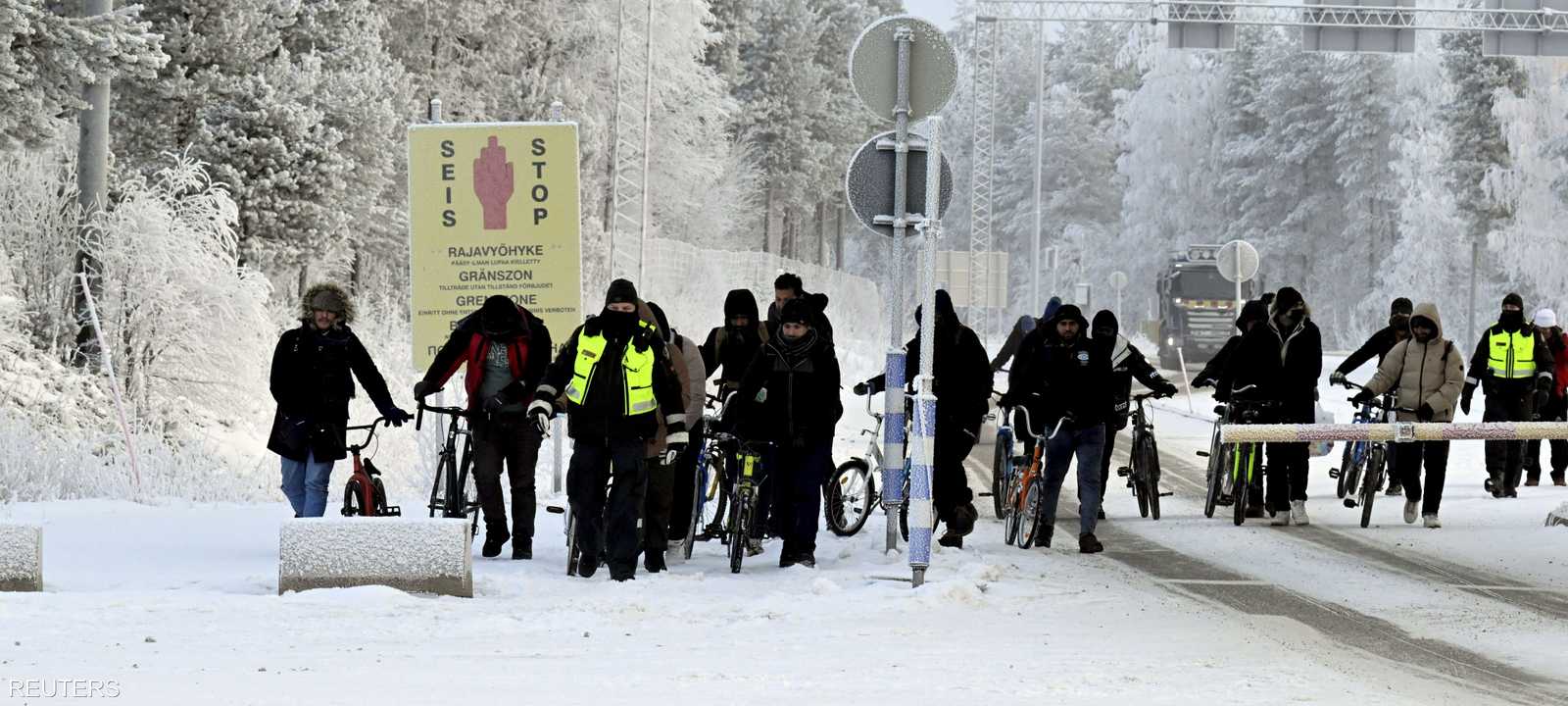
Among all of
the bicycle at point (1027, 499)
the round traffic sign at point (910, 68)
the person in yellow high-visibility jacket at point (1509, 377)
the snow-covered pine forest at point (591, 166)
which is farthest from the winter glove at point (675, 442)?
the person in yellow high-visibility jacket at point (1509, 377)

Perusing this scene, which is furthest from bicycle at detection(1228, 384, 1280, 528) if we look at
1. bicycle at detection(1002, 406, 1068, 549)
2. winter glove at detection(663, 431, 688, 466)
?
winter glove at detection(663, 431, 688, 466)

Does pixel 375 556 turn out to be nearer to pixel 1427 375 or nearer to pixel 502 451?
pixel 502 451

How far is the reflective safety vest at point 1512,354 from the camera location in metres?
19.7

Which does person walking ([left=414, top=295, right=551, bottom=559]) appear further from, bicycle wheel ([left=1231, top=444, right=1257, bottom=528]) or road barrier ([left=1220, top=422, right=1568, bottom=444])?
bicycle wheel ([left=1231, top=444, right=1257, bottom=528])

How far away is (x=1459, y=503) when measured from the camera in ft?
62.1

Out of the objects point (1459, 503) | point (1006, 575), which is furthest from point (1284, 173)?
point (1006, 575)

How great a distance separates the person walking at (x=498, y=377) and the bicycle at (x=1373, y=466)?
727 centimetres

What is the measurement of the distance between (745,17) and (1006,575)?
59.8 metres

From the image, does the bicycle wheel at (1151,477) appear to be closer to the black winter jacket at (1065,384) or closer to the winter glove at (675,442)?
the black winter jacket at (1065,384)

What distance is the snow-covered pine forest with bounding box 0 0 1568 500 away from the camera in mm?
21734

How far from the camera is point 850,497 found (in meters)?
15.1

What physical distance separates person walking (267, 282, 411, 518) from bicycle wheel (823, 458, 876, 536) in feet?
11.6

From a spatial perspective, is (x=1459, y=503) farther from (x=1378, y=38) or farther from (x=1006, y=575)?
(x=1378, y=38)

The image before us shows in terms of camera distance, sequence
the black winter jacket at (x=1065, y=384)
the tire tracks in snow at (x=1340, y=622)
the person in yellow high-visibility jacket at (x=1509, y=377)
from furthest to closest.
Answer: the person in yellow high-visibility jacket at (x=1509, y=377) < the black winter jacket at (x=1065, y=384) < the tire tracks in snow at (x=1340, y=622)
